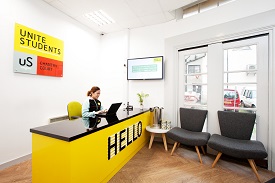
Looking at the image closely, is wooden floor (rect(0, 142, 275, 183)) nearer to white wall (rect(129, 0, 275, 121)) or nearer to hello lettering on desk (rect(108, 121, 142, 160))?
hello lettering on desk (rect(108, 121, 142, 160))

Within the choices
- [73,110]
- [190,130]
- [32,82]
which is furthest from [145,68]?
[32,82]

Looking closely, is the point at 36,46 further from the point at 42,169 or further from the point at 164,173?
the point at 164,173

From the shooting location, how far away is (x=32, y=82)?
8.28 ft

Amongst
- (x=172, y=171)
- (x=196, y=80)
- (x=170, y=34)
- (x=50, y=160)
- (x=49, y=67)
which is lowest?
(x=172, y=171)

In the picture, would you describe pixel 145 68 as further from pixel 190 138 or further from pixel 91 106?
pixel 190 138

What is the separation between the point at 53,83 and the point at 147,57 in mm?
2328

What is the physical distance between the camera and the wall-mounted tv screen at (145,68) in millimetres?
3352

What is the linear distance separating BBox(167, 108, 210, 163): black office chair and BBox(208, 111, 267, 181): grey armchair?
197 mm

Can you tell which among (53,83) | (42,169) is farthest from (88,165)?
(53,83)

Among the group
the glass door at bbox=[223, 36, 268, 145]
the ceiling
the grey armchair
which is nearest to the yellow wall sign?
the ceiling

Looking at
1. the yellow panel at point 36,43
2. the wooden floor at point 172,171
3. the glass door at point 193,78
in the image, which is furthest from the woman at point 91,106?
the glass door at point 193,78

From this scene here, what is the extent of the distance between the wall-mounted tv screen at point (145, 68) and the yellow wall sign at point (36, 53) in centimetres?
172

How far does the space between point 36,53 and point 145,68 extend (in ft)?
7.83

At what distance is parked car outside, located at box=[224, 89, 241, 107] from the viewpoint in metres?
2.53
